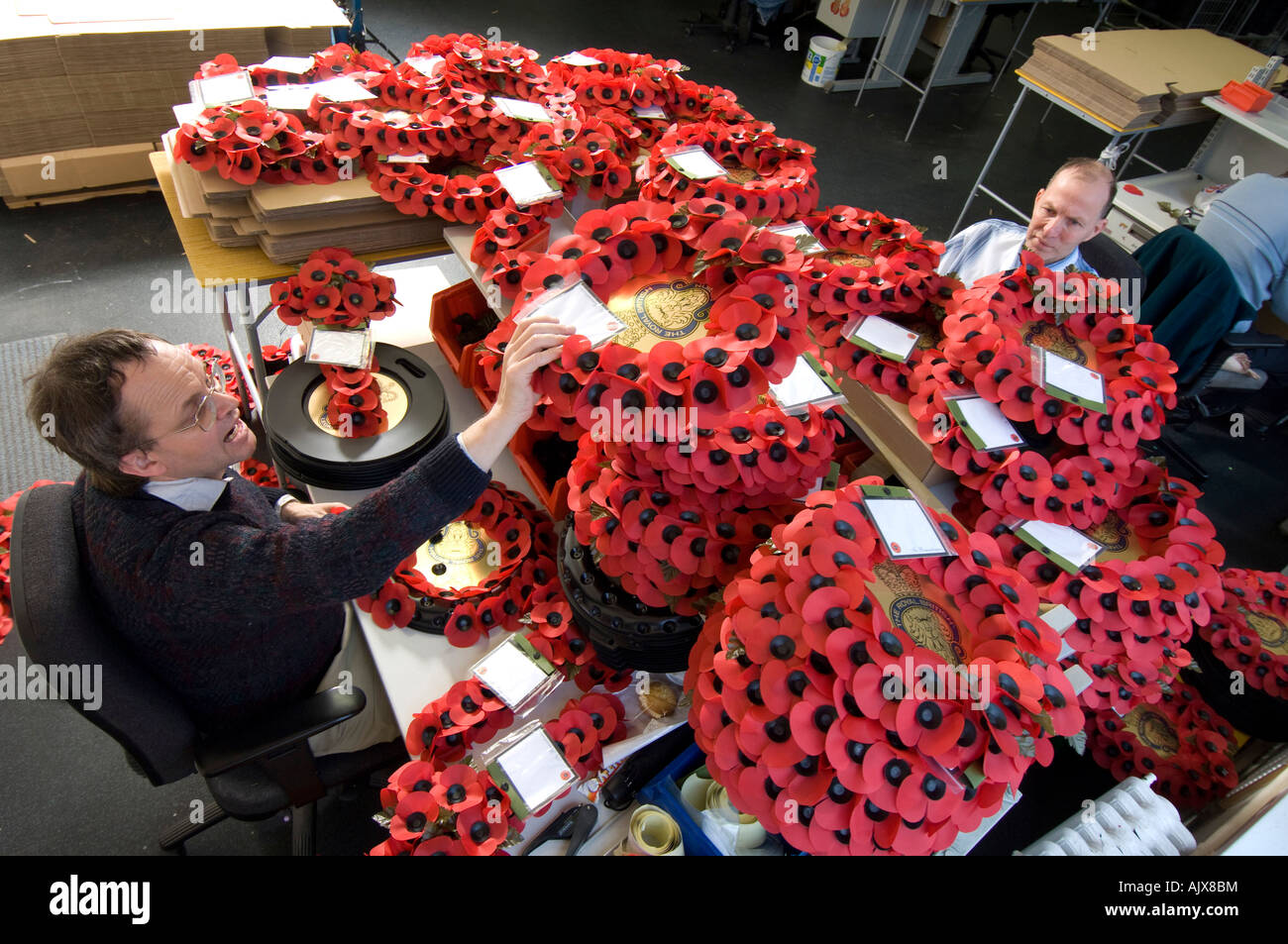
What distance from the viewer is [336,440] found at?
1890 millimetres

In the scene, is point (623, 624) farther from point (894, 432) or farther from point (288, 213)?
point (288, 213)

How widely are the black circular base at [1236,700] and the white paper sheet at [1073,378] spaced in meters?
1.29

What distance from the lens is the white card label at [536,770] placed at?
1314 mm

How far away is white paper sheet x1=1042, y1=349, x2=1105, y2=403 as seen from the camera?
1431 millimetres

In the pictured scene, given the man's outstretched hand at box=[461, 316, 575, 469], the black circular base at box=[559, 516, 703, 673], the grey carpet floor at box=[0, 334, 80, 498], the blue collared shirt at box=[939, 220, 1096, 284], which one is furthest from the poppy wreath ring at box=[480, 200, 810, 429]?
the grey carpet floor at box=[0, 334, 80, 498]

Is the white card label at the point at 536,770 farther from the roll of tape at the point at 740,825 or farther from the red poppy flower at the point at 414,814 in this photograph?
the roll of tape at the point at 740,825

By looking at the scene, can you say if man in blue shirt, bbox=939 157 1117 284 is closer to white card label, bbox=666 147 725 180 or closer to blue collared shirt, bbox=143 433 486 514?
white card label, bbox=666 147 725 180

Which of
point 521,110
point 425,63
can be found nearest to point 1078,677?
point 521,110

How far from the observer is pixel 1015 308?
5.15 feet

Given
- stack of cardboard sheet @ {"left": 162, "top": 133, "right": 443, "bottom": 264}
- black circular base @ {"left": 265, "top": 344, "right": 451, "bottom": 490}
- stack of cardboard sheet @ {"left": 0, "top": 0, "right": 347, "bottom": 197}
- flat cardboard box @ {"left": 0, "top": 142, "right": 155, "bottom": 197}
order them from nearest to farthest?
black circular base @ {"left": 265, "top": 344, "right": 451, "bottom": 490} → stack of cardboard sheet @ {"left": 162, "top": 133, "right": 443, "bottom": 264} → stack of cardboard sheet @ {"left": 0, "top": 0, "right": 347, "bottom": 197} → flat cardboard box @ {"left": 0, "top": 142, "right": 155, "bottom": 197}

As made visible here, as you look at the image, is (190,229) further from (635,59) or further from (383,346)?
(635,59)

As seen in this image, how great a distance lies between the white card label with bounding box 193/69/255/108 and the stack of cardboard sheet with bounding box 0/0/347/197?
2038mm

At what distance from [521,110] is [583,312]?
4.17ft

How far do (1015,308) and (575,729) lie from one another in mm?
1298
